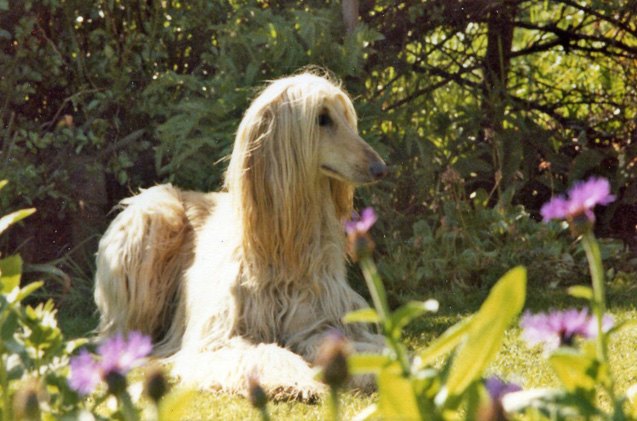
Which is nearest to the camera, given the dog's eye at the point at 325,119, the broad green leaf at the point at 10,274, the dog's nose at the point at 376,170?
the broad green leaf at the point at 10,274

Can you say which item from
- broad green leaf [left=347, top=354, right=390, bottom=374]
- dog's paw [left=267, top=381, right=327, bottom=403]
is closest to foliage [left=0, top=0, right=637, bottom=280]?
dog's paw [left=267, top=381, right=327, bottom=403]

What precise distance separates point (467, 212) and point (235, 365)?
219 cm

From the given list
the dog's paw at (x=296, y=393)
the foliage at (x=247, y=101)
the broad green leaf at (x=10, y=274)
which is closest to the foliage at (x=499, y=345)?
the broad green leaf at (x=10, y=274)

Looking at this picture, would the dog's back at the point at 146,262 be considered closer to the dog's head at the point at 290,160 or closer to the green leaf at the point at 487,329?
the dog's head at the point at 290,160

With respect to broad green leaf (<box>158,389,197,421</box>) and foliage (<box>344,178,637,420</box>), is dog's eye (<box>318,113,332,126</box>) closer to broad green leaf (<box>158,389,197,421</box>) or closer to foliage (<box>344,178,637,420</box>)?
foliage (<box>344,178,637,420</box>)

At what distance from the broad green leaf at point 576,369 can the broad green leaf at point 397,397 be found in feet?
0.73

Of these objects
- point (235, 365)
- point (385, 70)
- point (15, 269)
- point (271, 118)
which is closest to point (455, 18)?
point (385, 70)

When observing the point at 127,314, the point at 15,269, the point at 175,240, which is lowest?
the point at 127,314

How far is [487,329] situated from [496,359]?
2.54m

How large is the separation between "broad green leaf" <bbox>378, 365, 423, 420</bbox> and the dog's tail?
10.5 feet

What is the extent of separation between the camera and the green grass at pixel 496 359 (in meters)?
3.35

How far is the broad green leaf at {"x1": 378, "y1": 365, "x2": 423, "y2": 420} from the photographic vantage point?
1.36 meters

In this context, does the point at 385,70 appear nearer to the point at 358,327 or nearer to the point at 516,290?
the point at 358,327

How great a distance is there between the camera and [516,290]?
4.83 ft
